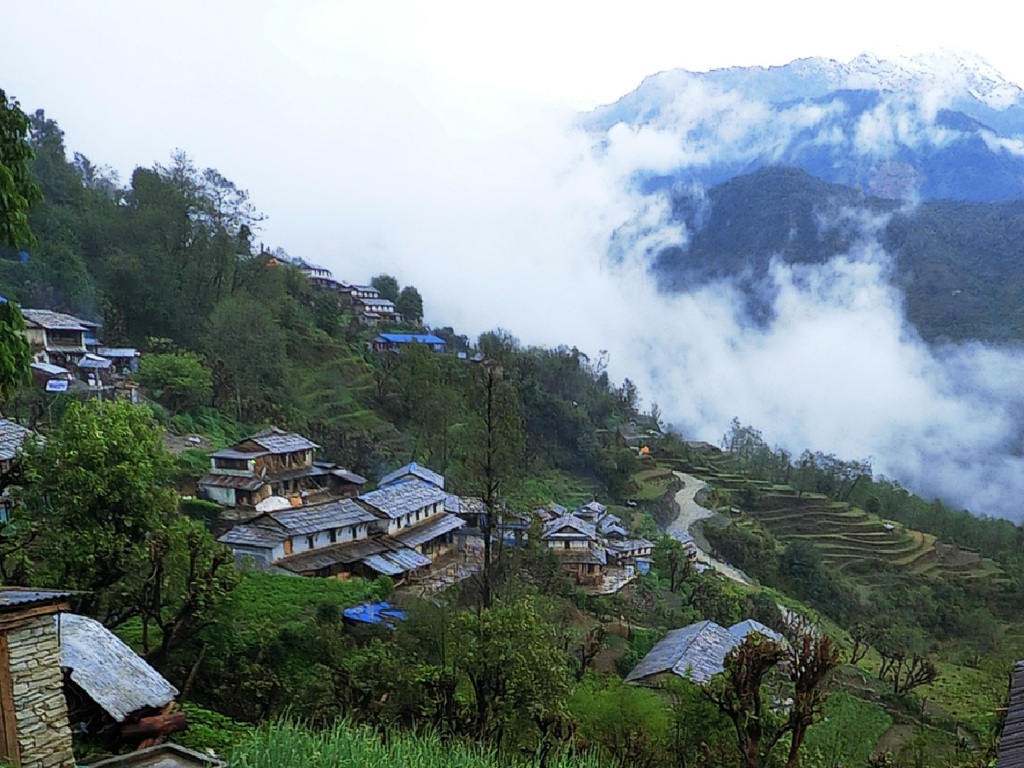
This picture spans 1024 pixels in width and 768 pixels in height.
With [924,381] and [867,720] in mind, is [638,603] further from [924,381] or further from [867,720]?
[924,381]

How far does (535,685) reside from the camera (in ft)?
34.7

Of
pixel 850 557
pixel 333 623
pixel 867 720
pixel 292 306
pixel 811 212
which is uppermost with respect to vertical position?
pixel 811 212

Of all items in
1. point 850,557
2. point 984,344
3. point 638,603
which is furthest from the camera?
point 984,344

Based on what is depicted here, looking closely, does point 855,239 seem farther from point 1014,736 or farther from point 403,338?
point 1014,736

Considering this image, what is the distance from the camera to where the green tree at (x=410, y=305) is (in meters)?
70.8

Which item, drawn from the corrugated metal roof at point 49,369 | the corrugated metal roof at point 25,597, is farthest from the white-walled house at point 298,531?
the corrugated metal roof at point 25,597

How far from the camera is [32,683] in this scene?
7.25 meters

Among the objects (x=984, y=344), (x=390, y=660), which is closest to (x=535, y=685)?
(x=390, y=660)

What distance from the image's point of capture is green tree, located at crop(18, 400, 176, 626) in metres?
11.8

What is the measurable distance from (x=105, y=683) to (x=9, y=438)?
1511 cm

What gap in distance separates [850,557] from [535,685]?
4678 cm

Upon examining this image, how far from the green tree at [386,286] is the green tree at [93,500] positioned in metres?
61.3

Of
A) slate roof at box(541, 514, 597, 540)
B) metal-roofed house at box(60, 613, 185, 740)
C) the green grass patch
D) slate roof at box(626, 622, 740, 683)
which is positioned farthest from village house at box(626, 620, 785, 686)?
metal-roofed house at box(60, 613, 185, 740)

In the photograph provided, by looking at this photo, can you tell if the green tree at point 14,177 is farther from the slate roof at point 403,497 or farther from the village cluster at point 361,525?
the slate roof at point 403,497
